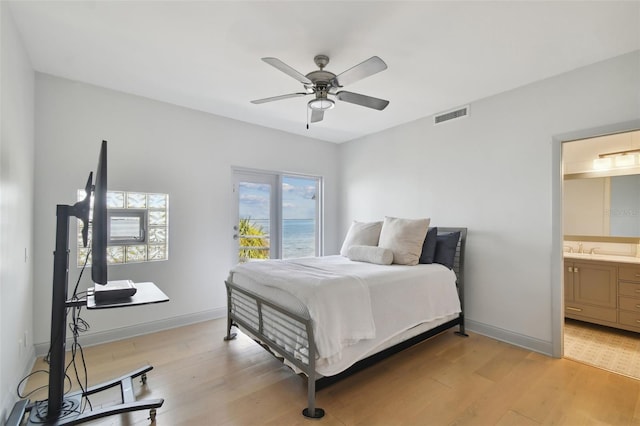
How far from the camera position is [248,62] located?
257 cm

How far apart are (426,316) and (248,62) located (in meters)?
2.74

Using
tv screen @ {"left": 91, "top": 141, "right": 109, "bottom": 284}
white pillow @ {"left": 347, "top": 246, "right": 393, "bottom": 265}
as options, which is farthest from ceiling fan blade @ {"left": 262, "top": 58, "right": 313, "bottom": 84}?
white pillow @ {"left": 347, "top": 246, "right": 393, "bottom": 265}

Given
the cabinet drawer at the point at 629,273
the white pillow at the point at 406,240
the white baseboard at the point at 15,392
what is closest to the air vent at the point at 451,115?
the white pillow at the point at 406,240

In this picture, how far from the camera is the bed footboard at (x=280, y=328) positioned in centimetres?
197

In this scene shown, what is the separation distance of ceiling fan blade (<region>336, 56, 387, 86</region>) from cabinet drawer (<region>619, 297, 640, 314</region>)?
3.59m

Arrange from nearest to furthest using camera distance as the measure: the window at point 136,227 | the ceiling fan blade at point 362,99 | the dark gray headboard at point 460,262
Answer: the ceiling fan blade at point 362,99 → the window at point 136,227 → the dark gray headboard at point 460,262

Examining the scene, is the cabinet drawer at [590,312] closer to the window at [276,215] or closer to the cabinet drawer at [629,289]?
the cabinet drawer at [629,289]

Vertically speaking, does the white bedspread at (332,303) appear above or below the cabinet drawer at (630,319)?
above

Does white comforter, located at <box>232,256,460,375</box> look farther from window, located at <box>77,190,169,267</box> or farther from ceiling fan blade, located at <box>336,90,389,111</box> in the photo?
ceiling fan blade, located at <box>336,90,389,111</box>

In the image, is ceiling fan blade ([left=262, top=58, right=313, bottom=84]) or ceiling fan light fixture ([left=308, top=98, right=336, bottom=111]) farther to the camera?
ceiling fan light fixture ([left=308, top=98, right=336, bottom=111])

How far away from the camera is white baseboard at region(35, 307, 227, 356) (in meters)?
2.94

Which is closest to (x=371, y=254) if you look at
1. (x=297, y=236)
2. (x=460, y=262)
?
(x=460, y=262)

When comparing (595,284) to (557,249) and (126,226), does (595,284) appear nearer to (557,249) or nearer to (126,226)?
(557,249)

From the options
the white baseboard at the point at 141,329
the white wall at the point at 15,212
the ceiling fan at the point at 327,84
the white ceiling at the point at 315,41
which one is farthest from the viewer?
the white baseboard at the point at 141,329
